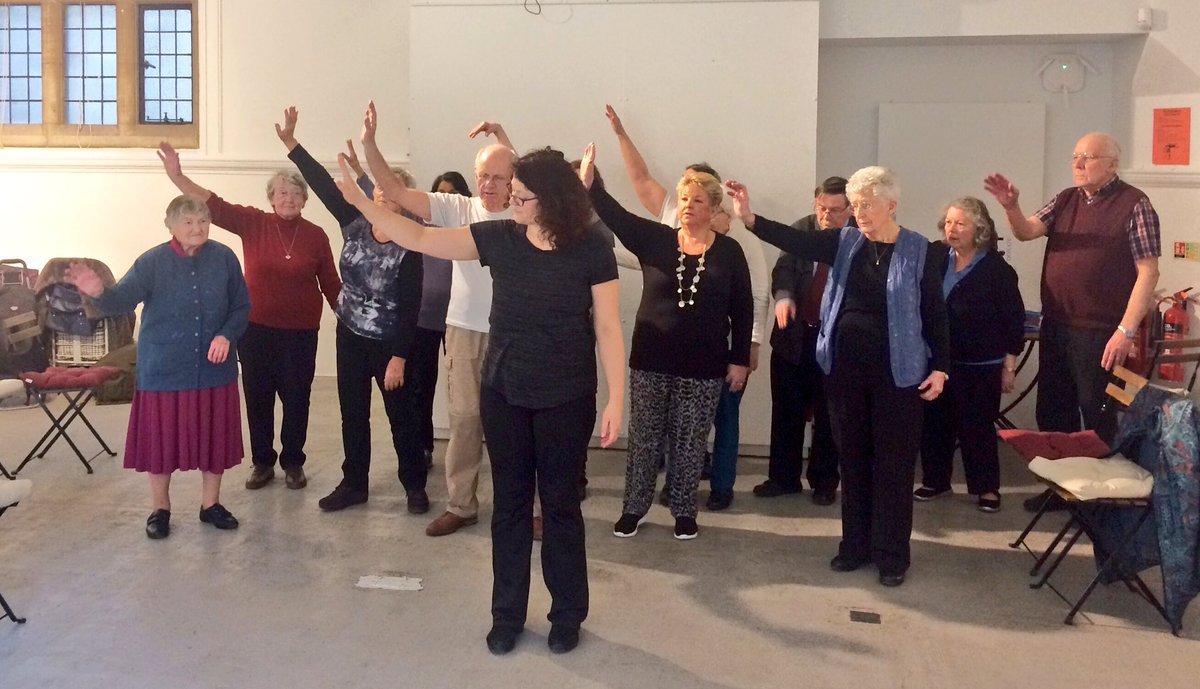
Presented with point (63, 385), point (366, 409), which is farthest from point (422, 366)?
point (63, 385)

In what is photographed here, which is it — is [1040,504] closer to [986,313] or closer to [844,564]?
[986,313]

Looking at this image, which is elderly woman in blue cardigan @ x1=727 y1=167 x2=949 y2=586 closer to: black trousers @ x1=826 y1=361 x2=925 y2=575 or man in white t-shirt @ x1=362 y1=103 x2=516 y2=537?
black trousers @ x1=826 y1=361 x2=925 y2=575

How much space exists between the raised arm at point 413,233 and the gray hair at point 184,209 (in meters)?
1.25

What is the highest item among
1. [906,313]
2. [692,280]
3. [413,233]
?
[413,233]

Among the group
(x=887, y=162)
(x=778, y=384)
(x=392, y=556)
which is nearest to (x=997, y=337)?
(x=778, y=384)

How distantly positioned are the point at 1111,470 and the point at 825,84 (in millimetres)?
3419

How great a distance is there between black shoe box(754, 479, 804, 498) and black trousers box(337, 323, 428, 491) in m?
1.55

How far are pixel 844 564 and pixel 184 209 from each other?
285 cm

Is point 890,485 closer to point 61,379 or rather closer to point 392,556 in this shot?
point 392,556

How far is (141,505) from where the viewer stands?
4.64 meters

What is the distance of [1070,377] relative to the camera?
15.0ft

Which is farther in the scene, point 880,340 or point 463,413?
point 463,413

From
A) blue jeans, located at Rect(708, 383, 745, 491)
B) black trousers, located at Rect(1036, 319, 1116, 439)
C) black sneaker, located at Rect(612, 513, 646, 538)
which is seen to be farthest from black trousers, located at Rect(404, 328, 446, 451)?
black trousers, located at Rect(1036, 319, 1116, 439)

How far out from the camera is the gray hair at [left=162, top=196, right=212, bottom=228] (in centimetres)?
405
